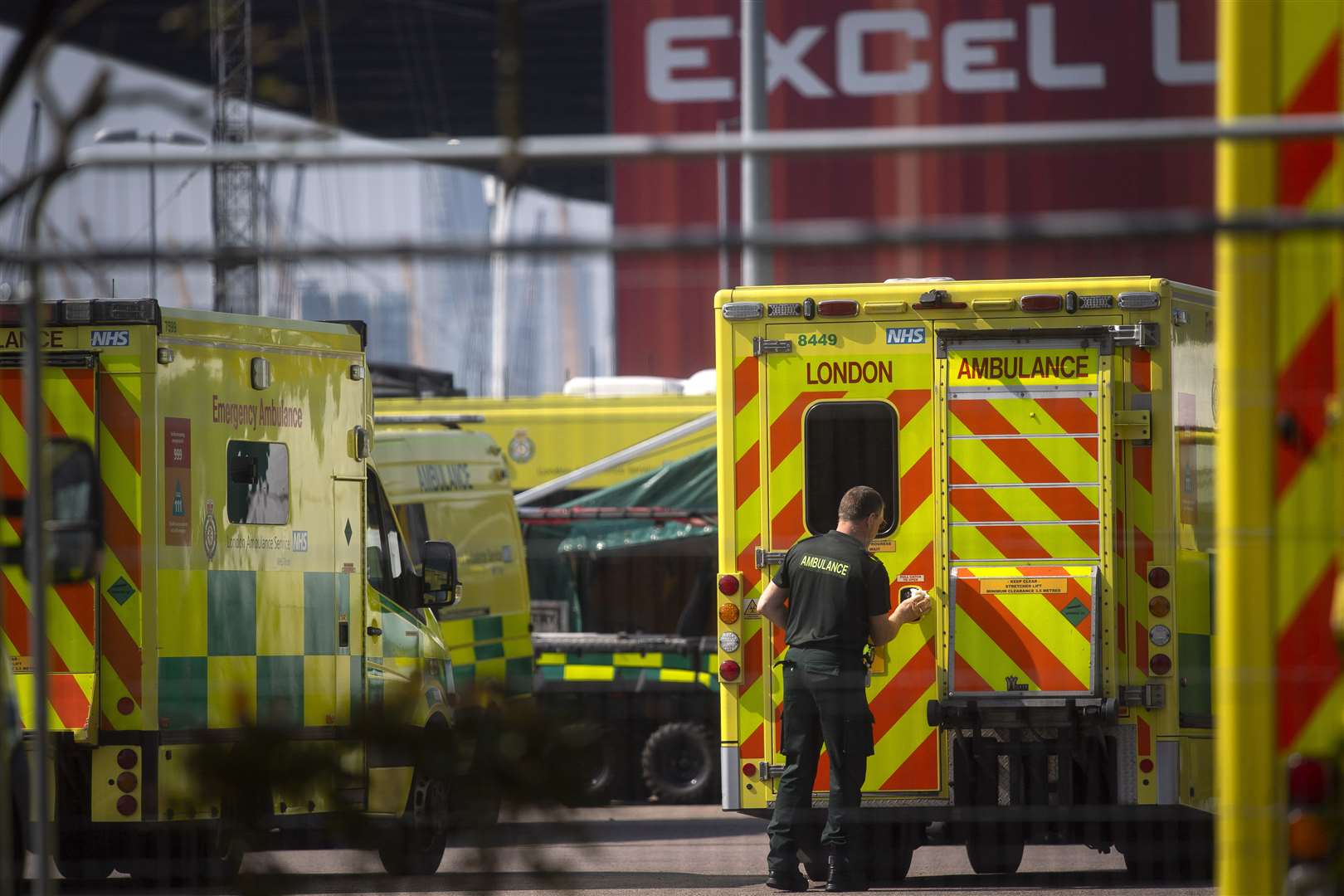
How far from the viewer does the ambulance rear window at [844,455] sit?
27.2ft

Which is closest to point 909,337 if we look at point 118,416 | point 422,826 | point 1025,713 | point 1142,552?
point 1142,552

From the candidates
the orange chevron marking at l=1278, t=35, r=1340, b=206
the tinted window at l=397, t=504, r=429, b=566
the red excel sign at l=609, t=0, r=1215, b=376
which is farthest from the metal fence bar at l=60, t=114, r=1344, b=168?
the red excel sign at l=609, t=0, r=1215, b=376

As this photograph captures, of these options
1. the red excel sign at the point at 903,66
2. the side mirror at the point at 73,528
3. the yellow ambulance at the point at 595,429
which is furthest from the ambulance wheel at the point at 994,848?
the red excel sign at the point at 903,66

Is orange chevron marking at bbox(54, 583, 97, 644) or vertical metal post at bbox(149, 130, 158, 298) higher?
vertical metal post at bbox(149, 130, 158, 298)

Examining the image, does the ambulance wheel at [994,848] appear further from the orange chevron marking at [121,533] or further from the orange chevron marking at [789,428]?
the orange chevron marking at [121,533]

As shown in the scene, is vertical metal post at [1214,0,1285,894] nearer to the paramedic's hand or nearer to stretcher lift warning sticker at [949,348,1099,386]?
the paramedic's hand

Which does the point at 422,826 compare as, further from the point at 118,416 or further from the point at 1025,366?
the point at 1025,366

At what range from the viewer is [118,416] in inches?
296

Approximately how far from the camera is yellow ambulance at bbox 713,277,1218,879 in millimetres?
8023

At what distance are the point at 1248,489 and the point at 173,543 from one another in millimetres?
5024

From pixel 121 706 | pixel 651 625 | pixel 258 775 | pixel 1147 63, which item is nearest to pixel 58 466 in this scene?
pixel 121 706

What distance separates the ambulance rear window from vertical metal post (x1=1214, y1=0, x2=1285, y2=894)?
4595mm

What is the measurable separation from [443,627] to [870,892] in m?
4.64

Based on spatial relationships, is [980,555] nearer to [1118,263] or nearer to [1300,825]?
[1118,263]
